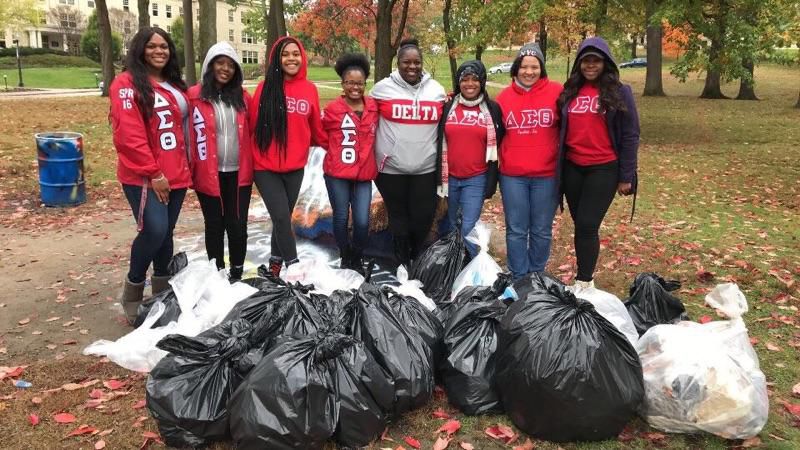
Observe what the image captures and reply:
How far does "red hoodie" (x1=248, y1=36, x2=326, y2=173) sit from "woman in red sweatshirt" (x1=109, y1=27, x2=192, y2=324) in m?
0.44

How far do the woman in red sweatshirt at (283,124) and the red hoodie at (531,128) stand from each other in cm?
126

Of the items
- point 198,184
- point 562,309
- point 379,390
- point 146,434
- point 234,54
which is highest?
point 234,54

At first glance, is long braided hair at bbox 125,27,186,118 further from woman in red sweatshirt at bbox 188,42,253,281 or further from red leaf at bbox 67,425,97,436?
red leaf at bbox 67,425,97,436

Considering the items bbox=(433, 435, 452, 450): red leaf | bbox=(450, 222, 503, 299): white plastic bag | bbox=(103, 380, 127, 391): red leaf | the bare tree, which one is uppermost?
the bare tree

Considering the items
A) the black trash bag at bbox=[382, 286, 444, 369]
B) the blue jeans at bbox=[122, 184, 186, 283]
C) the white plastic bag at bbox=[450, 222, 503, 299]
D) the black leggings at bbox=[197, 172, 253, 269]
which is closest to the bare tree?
the black leggings at bbox=[197, 172, 253, 269]

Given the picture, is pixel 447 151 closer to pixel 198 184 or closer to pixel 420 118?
pixel 420 118

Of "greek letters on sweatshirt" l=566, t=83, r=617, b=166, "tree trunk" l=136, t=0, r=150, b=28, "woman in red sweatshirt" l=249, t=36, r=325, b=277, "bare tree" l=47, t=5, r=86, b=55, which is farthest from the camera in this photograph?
"bare tree" l=47, t=5, r=86, b=55

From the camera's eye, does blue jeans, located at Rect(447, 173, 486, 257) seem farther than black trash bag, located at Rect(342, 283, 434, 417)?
Yes

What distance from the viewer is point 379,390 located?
2.58m

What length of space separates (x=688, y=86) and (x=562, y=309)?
26.2 m

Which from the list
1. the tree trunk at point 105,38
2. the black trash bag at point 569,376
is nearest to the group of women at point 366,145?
the black trash bag at point 569,376

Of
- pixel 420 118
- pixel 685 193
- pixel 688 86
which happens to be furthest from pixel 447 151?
pixel 688 86

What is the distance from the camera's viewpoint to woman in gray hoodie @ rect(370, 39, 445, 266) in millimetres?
4055

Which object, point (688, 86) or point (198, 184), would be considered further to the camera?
point (688, 86)
